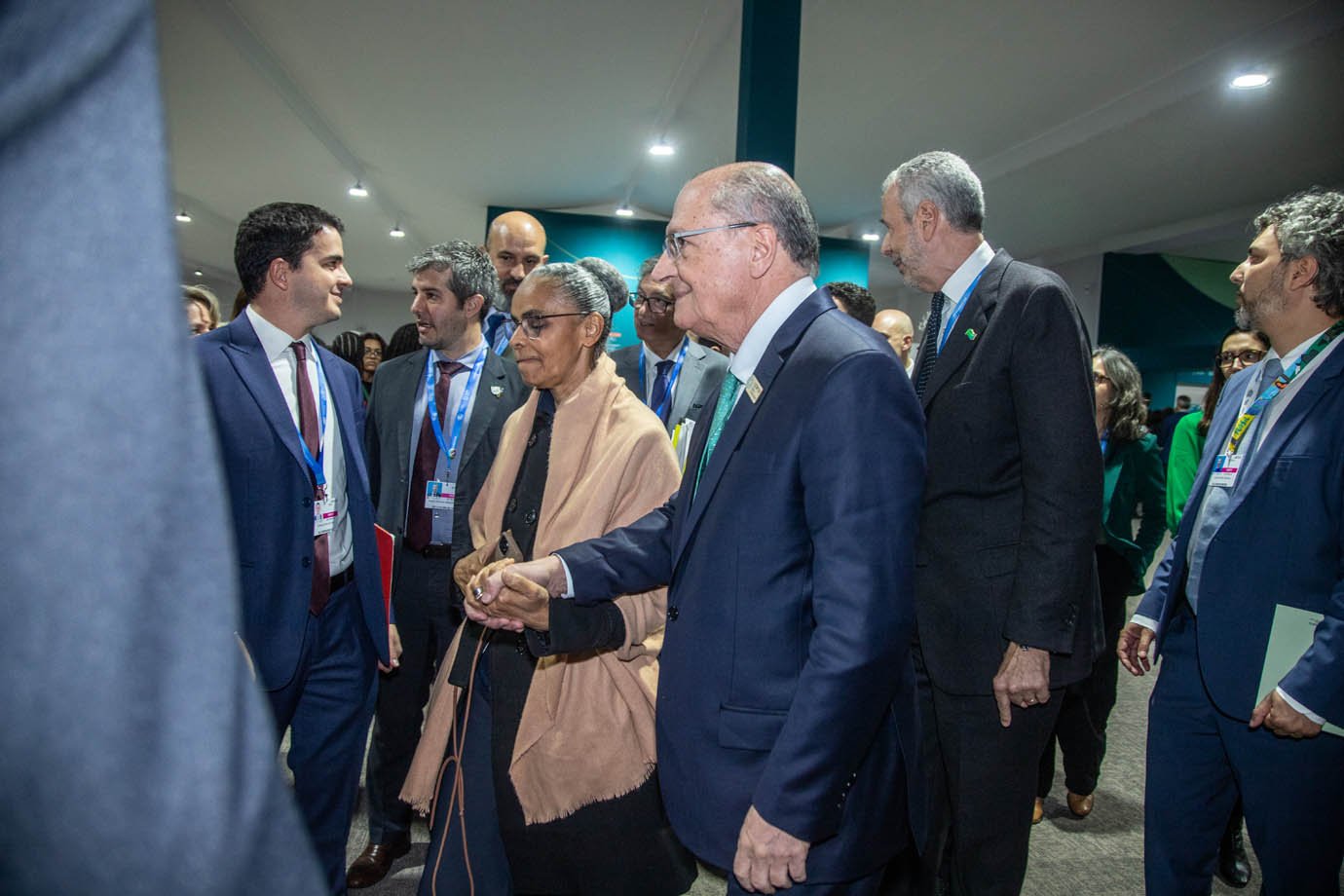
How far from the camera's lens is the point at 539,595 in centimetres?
154

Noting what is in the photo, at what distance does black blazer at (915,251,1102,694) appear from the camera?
169 cm

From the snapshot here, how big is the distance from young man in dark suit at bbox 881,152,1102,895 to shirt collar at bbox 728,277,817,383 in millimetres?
615

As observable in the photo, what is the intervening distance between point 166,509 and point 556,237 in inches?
409

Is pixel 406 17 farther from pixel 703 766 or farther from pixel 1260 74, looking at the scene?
pixel 1260 74

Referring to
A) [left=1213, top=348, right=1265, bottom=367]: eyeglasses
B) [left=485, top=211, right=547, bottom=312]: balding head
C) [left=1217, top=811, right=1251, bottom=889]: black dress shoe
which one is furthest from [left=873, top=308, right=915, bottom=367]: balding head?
[left=1217, top=811, right=1251, bottom=889]: black dress shoe

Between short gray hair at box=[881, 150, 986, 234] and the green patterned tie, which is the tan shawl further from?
short gray hair at box=[881, 150, 986, 234]

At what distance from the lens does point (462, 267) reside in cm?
296

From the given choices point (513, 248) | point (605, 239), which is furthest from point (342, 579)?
point (605, 239)

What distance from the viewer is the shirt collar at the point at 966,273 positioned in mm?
1962

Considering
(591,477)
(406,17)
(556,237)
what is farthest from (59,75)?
(556,237)

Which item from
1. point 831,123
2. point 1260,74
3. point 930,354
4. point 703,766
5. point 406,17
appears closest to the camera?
point 703,766

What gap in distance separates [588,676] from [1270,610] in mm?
1607

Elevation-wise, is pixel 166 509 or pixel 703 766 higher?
pixel 166 509

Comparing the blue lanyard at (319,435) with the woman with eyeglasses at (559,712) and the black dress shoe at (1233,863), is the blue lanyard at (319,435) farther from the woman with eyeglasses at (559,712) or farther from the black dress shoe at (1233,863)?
the black dress shoe at (1233,863)
